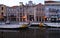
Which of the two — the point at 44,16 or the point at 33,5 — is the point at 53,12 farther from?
the point at 33,5

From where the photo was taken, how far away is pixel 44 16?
6.67 m

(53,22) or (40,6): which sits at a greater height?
(40,6)

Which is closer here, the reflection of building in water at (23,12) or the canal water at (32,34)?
the canal water at (32,34)

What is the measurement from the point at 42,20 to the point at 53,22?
0.38 metres

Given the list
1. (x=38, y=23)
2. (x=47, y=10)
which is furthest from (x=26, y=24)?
(x=47, y=10)

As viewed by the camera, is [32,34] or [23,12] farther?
[23,12]

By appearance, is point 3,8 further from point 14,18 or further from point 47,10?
point 47,10

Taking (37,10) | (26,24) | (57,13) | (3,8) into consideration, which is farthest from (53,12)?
(3,8)

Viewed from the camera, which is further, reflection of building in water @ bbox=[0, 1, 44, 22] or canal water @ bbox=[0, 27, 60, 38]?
reflection of building in water @ bbox=[0, 1, 44, 22]

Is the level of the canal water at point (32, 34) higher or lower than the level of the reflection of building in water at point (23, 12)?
lower

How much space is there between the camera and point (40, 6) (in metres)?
6.56

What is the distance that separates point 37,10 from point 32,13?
23cm

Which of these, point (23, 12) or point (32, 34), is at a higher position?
point (23, 12)

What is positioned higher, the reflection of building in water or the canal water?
the reflection of building in water
